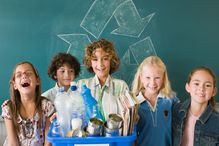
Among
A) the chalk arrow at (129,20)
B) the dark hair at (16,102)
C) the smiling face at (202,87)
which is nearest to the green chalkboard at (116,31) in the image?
the chalk arrow at (129,20)

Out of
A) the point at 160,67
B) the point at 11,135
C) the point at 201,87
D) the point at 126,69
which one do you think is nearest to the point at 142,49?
→ the point at 126,69

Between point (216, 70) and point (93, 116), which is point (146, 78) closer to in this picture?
point (93, 116)

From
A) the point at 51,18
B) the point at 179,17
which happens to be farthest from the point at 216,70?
the point at 51,18

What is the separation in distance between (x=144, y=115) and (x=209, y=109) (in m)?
0.32

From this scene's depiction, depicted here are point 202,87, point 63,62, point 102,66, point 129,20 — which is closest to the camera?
point 202,87

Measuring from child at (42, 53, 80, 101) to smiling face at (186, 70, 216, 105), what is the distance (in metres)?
0.93

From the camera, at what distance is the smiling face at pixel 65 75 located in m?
2.01

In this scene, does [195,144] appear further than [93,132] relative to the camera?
Yes

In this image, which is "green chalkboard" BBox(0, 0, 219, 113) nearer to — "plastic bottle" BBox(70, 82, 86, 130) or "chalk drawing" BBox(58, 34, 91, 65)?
"chalk drawing" BBox(58, 34, 91, 65)

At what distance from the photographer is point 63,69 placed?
2.04 metres

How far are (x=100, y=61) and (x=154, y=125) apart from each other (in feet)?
1.87

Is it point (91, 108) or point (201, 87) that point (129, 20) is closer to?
point (201, 87)

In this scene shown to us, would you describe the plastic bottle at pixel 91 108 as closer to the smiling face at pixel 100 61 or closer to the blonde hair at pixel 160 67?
the blonde hair at pixel 160 67

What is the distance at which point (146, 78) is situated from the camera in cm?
141
